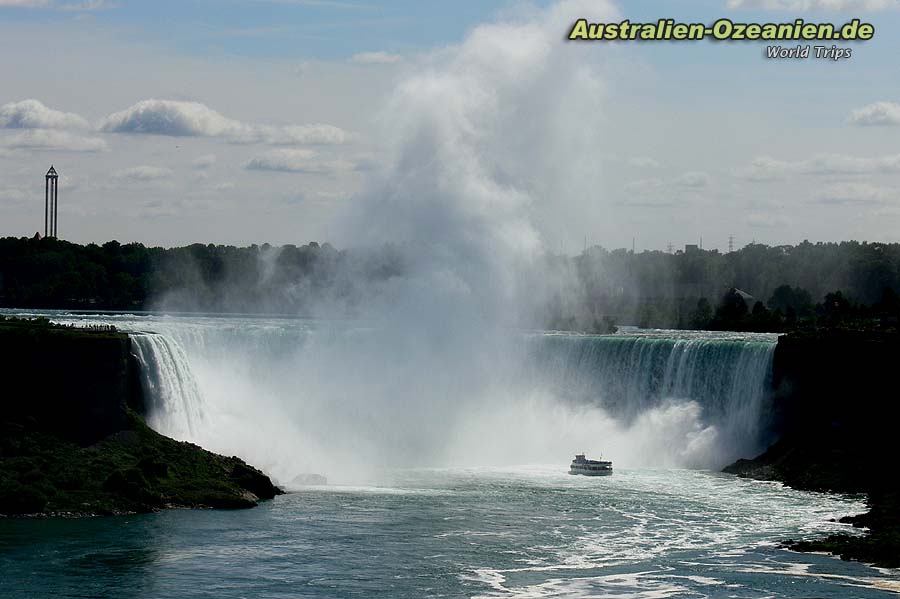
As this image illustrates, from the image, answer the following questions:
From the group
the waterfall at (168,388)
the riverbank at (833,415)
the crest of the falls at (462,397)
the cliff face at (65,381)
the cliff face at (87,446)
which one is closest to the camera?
the cliff face at (87,446)

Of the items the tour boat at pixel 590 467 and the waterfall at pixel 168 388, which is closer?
the waterfall at pixel 168 388

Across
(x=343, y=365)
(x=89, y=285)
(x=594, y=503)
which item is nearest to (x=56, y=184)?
(x=89, y=285)

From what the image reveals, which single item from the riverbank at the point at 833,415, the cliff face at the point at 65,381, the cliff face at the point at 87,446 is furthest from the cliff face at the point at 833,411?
the cliff face at the point at 65,381

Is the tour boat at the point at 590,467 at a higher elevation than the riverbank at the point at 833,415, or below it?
below

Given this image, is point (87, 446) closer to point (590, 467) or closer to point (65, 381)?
point (65, 381)

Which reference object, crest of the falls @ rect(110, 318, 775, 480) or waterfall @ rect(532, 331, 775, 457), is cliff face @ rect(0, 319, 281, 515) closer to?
crest of the falls @ rect(110, 318, 775, 480)

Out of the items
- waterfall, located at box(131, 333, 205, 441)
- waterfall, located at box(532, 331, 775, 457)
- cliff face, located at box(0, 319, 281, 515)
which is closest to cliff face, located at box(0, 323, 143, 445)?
cliff face, located at box(0, 319, 281, 515)

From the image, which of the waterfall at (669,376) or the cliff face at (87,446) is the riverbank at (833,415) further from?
the cliff face at (87,446)
